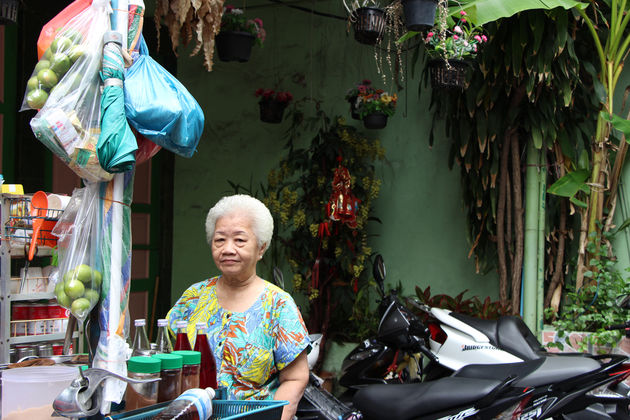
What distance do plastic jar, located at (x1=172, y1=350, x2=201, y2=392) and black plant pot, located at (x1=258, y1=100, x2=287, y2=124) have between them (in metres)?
4.16

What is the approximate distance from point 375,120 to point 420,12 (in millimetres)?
1676

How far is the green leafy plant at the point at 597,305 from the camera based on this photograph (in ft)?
14.3

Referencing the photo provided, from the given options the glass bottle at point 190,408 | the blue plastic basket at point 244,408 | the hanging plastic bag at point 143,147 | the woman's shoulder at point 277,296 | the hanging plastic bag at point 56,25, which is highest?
the hanging plastic bag at point 56,25

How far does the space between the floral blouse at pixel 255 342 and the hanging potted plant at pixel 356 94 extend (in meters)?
3.30

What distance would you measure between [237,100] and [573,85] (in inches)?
120

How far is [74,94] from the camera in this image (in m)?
1.91

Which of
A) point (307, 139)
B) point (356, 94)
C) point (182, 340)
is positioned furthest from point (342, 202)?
point (182, 340)

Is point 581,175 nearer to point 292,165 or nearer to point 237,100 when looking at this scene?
point 292,165

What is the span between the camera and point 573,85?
4766mm

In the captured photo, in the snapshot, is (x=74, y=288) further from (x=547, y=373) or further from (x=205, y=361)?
(x=547, y=373)

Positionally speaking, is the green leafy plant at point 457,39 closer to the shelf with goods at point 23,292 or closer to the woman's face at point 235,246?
the woman's face at point 235,246

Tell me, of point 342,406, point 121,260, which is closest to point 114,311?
point 121,260

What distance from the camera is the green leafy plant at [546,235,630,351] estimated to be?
171 inches

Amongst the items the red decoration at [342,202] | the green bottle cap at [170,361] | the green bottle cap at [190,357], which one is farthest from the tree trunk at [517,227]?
the green bottle cap at [170,361]
